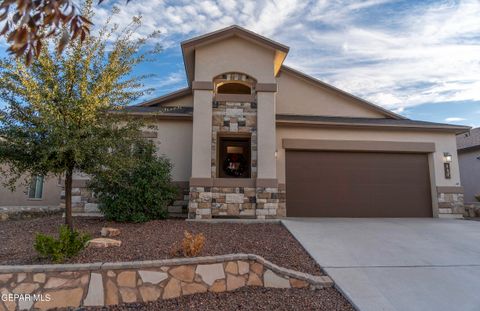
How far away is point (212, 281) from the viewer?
4.46 meters

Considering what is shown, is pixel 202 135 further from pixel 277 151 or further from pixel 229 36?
pixel 229 36

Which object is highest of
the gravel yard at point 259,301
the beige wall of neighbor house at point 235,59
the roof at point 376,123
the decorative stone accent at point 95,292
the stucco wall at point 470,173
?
the beige wall of neighbor house at point 235,59

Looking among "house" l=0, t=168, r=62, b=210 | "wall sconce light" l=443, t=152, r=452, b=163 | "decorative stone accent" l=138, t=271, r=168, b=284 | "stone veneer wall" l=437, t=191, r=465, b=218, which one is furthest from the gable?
"house" l=0, t=168, r=62, b=210

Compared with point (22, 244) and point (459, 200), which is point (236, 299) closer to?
point (22, 244)

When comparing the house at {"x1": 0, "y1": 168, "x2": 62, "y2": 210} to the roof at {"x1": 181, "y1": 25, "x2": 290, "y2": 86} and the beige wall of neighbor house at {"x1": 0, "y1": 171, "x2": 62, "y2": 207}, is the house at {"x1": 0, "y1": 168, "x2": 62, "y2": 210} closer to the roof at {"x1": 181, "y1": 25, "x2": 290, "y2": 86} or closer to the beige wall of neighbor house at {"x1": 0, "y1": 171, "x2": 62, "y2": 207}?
the beige wall of neighbor house at {"x1": 0, "y1": 171, "x2": 62, "y2": 207}

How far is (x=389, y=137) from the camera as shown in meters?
11.4

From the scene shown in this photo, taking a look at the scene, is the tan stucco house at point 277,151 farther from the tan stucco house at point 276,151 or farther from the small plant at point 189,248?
the small plant at point 189,248

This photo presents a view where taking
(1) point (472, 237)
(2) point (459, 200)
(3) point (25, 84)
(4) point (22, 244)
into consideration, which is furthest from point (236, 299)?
(2) point (459, 200)

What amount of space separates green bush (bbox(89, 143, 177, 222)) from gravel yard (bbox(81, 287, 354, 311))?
15.0 ft

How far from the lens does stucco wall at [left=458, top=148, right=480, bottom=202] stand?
49.6ft

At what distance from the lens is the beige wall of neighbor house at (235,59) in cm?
995

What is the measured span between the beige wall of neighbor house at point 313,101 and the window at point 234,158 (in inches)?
107

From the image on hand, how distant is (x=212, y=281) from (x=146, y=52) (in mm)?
5239

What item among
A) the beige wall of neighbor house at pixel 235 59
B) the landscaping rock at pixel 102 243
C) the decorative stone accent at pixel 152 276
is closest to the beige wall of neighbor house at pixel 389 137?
the beige wall of neighbor house at pixel 235 59
